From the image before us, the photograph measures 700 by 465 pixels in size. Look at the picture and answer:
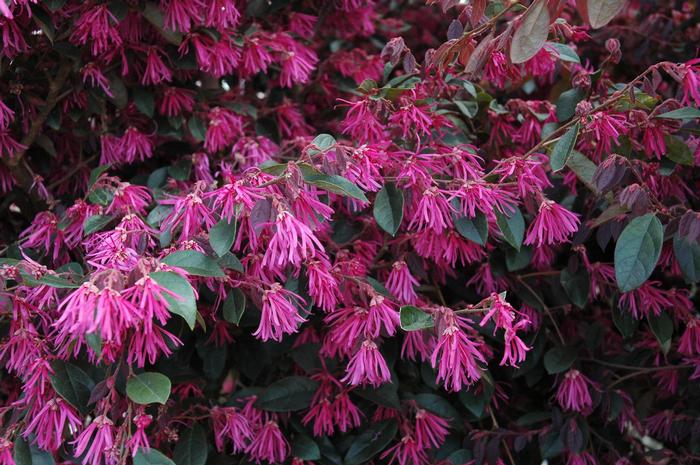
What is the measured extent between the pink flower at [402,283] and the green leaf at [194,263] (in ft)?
1.20

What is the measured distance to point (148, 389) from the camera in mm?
1001

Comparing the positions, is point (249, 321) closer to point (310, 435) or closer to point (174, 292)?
point (310, 435)

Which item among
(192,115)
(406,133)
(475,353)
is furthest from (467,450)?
(192,115)

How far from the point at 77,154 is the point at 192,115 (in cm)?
29

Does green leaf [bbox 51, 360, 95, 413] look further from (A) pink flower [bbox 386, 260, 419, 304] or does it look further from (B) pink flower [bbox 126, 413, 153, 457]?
(A) pink flower [bbox 386, 260, 419, 304]

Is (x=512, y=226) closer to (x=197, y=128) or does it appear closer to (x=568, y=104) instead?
(x=568, y=104)

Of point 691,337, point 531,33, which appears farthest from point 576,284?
point 531,33

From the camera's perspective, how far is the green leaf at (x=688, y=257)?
1.18 meters

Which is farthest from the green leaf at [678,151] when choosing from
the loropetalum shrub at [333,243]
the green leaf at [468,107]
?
the green leaf at [468,107]

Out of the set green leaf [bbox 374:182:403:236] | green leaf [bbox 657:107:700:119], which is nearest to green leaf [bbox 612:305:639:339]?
green leaf [bbox 657:107:700:119]

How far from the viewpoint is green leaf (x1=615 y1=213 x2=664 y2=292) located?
1097 mm

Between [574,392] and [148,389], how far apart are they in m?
0.78

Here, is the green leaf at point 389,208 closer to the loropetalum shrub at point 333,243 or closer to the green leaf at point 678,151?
the loropetalum shrub at point 333,243

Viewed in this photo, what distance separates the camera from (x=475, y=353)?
1051 millimetres
